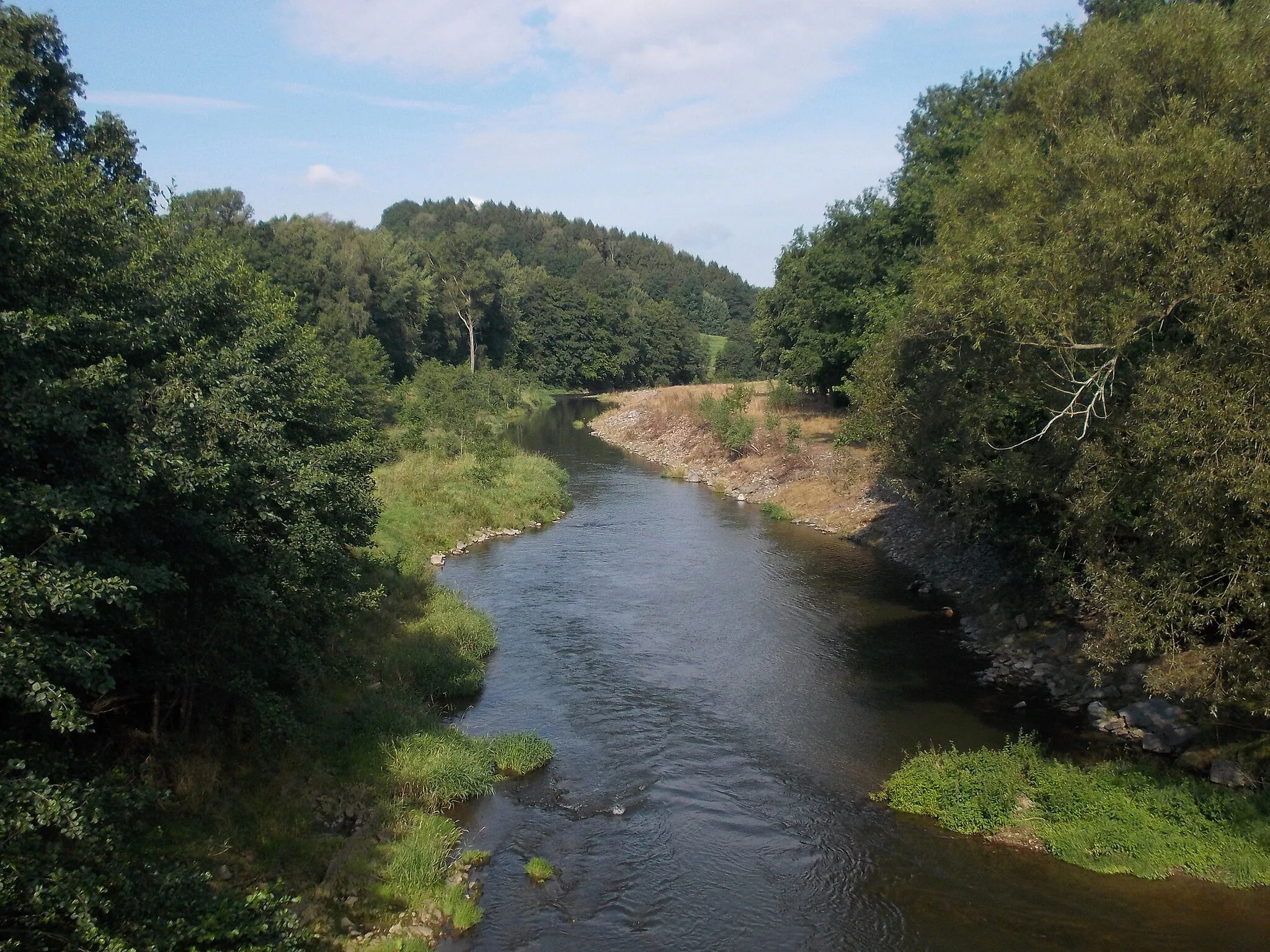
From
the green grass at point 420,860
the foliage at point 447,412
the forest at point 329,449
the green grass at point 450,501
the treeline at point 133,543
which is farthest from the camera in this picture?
the foliage at point 447,412

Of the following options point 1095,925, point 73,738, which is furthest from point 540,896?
point 1095,925

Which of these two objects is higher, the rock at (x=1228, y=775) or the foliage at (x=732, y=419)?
the foliage at (x=732, y=419)

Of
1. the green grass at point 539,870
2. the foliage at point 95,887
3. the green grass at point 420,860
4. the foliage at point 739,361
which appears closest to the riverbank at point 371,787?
the green grass at point 420,860

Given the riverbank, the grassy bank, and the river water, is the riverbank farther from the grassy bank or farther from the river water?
the river water

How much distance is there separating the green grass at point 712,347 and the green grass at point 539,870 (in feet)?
354

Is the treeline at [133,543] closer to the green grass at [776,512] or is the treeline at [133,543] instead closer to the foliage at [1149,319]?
the foliage at [1149,319]

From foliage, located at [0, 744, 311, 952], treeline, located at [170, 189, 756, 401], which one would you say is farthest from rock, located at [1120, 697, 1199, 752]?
treeline, located at [170, 189, 756, 401]

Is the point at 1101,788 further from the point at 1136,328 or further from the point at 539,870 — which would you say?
the point at 539,870

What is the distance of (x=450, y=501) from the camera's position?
35.6m

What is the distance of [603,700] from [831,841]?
21.4 ft

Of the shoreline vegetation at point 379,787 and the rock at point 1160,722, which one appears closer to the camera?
the shoreline vegetation at point 379,787

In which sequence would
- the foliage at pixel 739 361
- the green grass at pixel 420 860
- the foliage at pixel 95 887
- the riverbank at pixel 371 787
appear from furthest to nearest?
the foliage at pixel 739 361 < the green grass at pixel 420 860 < the riverbank at pixel 371 787 < the foliage at pixel 95 887

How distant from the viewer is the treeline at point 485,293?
2331 inches

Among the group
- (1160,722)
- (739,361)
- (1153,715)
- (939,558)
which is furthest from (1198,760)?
(739,361)
